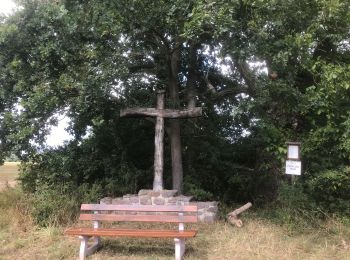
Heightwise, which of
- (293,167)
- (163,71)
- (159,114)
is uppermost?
(163,71)

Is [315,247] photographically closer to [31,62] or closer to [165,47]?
[165,47]

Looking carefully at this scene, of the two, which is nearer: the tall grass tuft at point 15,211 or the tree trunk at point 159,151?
the tall grass tuft at point 15,211

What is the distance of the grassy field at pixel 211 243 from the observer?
6.57 metres

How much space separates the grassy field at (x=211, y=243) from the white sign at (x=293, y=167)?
43.0 inches

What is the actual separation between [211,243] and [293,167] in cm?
227

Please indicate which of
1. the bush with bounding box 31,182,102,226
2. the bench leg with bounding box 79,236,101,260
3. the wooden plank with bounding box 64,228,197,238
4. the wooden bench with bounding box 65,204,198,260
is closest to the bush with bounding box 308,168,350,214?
the wooden bench with bounding box 65,204,198,260

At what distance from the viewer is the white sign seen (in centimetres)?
811

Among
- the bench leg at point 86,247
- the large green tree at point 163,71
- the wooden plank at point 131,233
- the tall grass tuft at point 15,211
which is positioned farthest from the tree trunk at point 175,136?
the wooden plank at point 131,233

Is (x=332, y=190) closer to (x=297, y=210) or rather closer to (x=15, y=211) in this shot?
(x=297, y=210)

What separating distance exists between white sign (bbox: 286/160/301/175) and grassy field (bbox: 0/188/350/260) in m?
1.09

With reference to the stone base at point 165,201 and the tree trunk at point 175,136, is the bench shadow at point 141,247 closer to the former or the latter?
the stone base at point 165,201

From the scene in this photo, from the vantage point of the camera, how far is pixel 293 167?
26.8 feet

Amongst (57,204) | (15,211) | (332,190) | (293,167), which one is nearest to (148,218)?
(57,204)

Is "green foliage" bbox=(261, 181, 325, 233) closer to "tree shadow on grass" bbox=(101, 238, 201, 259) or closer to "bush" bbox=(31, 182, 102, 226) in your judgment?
"tree shadow on grass" bbox=(101, 238, 201, 259)
